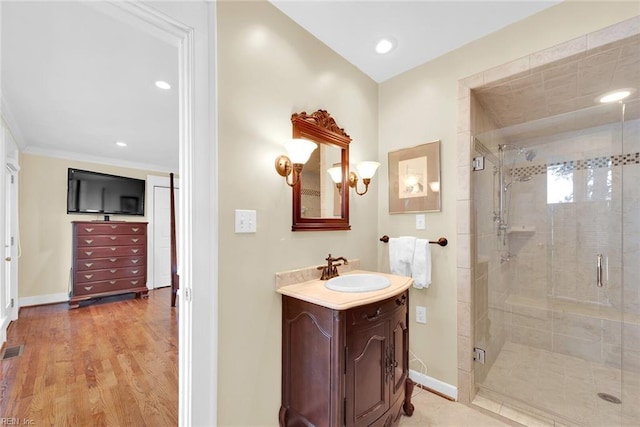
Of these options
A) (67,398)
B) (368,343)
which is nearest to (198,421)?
(368,343)

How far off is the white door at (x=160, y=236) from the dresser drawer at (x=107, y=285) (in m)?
0.67

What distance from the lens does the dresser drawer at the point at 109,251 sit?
4.03 m

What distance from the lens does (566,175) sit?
245 cm

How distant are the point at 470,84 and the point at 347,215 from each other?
1256mm

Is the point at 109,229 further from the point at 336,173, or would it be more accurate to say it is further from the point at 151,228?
the point at 336,173

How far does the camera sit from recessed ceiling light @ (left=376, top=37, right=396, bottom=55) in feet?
6.11

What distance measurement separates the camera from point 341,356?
126 centimetres

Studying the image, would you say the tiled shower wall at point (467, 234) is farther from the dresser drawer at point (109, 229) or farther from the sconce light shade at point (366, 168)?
the dresser drawer at point (109, 229)

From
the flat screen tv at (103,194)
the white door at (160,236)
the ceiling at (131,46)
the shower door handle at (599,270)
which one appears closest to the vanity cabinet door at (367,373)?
the ceiling at (131,46)

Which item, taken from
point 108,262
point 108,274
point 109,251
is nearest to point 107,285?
point 108,274

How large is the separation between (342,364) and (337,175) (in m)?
1.24

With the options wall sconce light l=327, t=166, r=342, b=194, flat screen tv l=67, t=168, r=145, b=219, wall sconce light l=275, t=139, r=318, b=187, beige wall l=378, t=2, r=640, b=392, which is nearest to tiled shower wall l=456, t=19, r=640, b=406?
beige wall l=378, t=2, r=640, b=392

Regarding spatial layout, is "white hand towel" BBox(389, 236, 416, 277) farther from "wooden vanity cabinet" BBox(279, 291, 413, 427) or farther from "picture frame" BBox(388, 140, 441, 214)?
"wooden vanity cabinet" BBox(279, 291, 413, 427)

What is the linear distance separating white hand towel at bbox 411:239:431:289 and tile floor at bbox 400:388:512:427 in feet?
2.58
